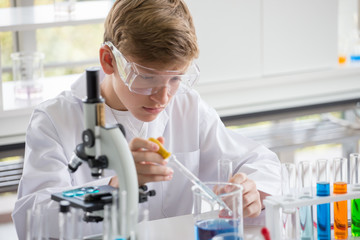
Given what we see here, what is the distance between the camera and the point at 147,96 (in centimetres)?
205

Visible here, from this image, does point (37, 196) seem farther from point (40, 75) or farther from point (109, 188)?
point (40, 75)

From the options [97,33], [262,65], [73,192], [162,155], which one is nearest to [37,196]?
[73,192]

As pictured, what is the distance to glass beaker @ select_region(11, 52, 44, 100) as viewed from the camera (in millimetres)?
3385

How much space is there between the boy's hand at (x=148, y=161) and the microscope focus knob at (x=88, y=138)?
6.1 inches

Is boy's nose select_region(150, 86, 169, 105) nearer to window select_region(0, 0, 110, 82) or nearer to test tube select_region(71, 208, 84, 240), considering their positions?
test tube select_region(71, 208, 84, 240)

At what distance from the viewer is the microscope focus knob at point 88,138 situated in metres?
1.53

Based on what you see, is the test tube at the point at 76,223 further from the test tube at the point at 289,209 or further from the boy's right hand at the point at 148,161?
the test tube at the point at 289,209

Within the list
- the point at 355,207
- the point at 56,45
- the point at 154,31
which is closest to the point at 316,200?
the point at 355,207

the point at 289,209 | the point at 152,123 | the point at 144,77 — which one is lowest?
the point at 289,209

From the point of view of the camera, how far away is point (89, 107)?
1.53 m

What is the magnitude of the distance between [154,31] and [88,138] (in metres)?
0.55

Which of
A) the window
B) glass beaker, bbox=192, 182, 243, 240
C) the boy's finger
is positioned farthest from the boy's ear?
the window

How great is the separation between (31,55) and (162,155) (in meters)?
1.93

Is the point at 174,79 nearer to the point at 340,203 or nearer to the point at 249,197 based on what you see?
the point at 249,197
